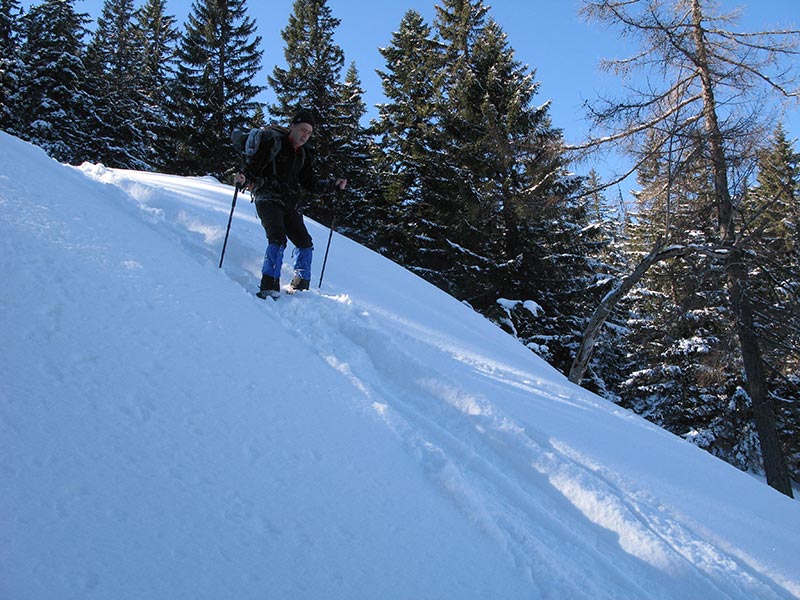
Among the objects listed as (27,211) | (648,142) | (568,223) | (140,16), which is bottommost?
(27,211)

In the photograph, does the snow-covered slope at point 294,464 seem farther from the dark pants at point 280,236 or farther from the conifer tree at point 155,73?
the conifer tree at point 155,73

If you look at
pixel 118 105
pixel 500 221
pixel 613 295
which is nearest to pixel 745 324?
pixel 613 295

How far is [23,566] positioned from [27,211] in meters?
3.92

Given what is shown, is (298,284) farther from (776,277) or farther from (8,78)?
(8,78)

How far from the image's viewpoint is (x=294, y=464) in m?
2.65

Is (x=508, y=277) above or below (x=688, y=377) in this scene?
above

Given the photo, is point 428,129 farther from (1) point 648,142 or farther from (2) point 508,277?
(1) point 648,142

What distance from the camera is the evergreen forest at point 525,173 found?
926cm

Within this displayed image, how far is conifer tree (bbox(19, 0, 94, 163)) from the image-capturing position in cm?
2261

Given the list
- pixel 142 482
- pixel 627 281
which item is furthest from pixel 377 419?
pixel 627 281

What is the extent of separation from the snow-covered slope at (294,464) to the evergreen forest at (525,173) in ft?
11.9

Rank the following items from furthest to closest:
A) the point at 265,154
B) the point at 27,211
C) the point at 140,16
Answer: the point at 140,16 → the point at 265,154 → the point at 27,211

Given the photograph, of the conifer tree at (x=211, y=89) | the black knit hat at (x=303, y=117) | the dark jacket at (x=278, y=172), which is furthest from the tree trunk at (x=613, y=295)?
the conifer tree at (x=211, y=89)

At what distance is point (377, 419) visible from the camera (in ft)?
11.2
